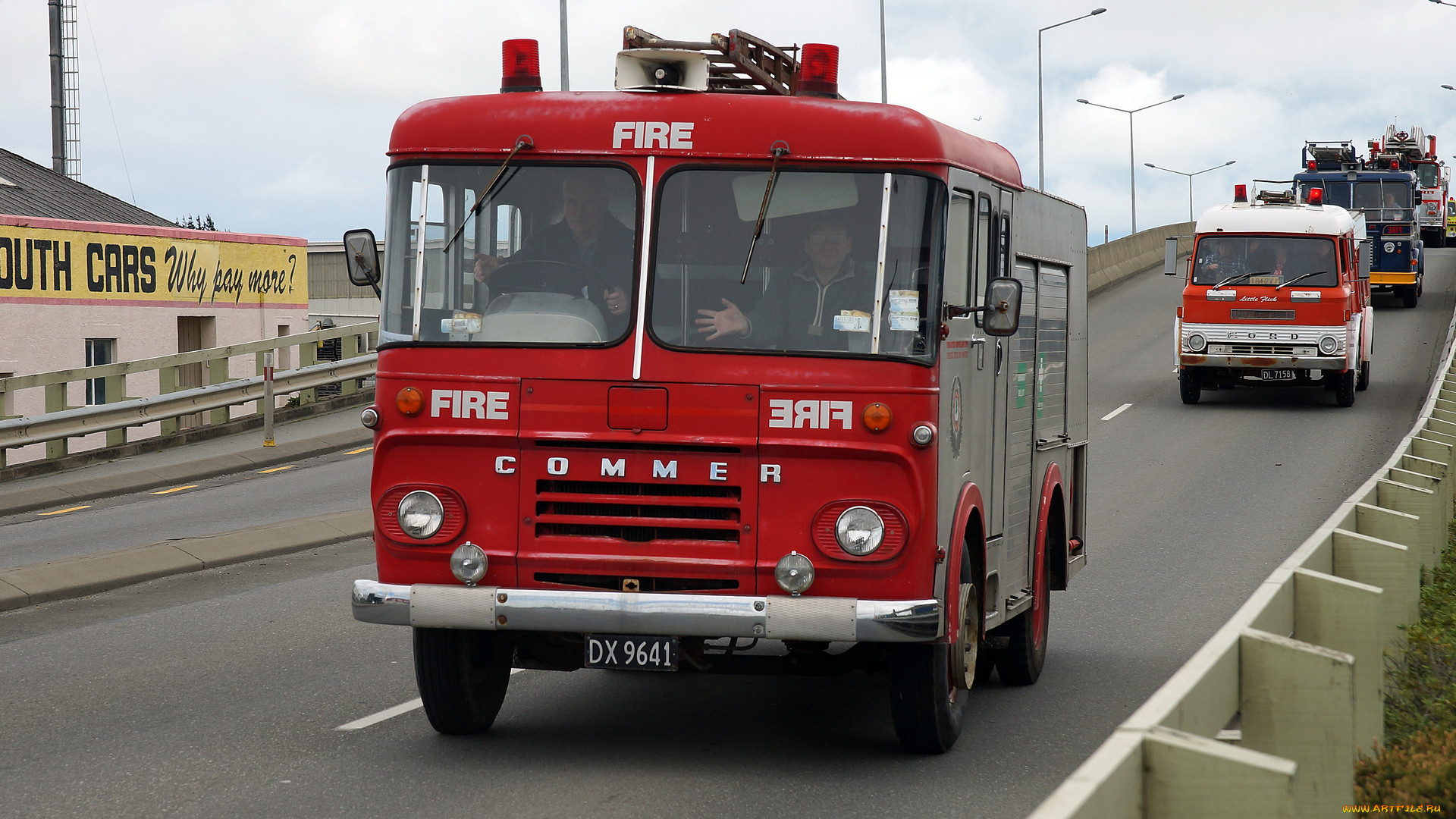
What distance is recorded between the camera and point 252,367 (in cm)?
3722

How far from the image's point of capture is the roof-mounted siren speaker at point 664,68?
7.04 m

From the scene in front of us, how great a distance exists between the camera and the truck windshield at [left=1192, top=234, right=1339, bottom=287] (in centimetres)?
2420

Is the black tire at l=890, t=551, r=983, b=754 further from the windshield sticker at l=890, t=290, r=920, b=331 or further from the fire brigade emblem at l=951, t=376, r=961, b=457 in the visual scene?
the windshield sticker at l=890, t=290, r=920, b=331

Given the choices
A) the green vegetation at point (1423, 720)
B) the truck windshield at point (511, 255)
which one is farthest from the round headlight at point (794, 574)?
the green vegetation at point (1423, 720)

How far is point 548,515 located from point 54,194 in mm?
34627

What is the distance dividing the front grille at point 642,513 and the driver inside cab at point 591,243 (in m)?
0.75

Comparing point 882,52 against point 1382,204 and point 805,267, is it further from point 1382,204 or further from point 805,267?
point 805,267

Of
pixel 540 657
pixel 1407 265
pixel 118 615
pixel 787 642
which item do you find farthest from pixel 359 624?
pixel 1407 265

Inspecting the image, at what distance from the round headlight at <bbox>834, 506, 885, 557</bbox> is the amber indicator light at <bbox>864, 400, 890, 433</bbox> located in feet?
1.00

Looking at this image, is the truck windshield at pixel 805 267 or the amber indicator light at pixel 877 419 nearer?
the amber indicator light at pixel 877 419

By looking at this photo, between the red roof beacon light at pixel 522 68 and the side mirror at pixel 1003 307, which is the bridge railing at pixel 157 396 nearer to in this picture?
the red roof beacon light at pixel 522 68

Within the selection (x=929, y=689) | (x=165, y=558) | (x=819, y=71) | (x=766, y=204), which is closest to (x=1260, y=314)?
(x=165, y=558)

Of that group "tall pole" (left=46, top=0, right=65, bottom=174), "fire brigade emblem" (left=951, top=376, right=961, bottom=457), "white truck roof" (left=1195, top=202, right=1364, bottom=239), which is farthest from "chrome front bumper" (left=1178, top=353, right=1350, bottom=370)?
"tall pole" (left=46, top=0, right=65, bottom=174)

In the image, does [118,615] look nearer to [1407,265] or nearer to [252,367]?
[252,367]
